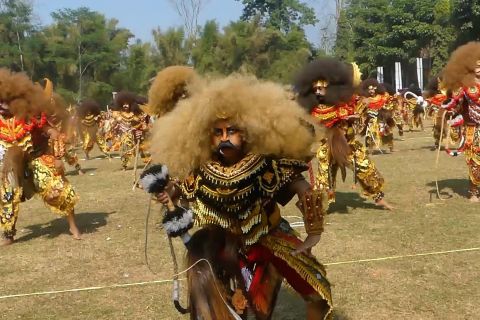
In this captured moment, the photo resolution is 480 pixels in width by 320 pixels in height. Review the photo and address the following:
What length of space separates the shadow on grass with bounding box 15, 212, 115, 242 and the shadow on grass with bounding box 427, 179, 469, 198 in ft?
17.8

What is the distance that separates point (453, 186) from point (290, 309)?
6285 mm

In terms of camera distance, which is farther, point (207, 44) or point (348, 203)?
point (207, 44)

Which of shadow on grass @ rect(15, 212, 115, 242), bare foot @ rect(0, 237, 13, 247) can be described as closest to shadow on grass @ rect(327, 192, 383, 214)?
shadow on grass @ rect(15, 212, 115, 242)

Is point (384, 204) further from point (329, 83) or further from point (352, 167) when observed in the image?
point (329, 83)

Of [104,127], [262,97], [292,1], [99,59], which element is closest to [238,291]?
[262,97]

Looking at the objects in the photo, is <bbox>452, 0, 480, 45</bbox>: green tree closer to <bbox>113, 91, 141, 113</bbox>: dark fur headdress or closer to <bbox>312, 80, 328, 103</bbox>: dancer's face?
<bbox>113, 91, 141, 113</bbox>: dark fur headdress

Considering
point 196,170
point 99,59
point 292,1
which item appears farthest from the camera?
point 292,1

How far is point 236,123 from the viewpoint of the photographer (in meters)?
3.64

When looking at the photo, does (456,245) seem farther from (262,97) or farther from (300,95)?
(262,97)

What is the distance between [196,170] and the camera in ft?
12.6

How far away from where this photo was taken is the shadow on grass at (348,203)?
9.16m

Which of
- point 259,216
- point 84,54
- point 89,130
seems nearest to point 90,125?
point 89,130

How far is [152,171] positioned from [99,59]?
47.1 meters

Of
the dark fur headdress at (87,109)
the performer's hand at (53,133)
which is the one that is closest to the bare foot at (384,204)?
the performer's hand at (53,133)
